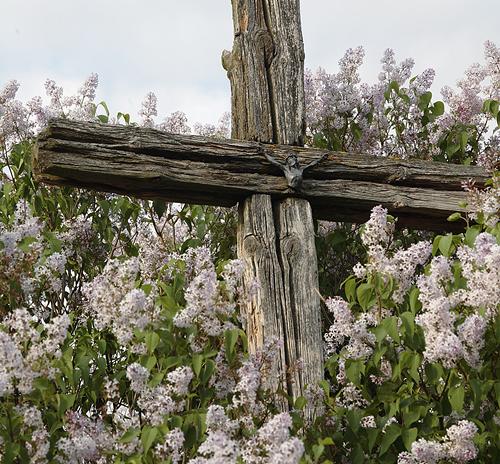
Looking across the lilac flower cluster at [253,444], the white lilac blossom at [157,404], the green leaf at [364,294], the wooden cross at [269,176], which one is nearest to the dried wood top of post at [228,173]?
the wooden cross at [269,176]

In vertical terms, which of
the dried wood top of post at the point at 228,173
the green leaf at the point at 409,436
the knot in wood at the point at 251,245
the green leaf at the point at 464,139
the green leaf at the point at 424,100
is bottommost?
the green leaf at the point at 409,436

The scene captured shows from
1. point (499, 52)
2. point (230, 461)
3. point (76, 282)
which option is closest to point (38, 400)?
point (230, 461)

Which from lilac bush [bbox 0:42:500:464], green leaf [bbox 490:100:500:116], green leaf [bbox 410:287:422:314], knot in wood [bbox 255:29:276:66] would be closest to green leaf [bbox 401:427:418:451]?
lilac bush [bbox 0:42:500:464]

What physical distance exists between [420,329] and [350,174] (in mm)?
1157

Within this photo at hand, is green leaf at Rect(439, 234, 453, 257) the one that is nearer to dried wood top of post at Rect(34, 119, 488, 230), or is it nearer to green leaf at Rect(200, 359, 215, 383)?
dried wood top of post at Rect(34, 119, 488, 230)

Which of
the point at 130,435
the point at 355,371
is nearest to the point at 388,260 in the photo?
the point at 355,371

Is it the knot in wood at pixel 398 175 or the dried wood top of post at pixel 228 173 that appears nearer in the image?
the dried wood top of post at pixel 228 173

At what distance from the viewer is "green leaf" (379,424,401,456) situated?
11.7 ft

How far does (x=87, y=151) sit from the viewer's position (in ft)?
13.8

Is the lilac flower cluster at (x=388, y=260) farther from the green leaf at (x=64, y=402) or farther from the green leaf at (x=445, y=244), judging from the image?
the green leaf at (x=64, y=402)

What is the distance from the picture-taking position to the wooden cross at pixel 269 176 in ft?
13.9

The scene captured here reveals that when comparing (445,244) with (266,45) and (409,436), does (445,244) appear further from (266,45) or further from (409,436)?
(266,45)

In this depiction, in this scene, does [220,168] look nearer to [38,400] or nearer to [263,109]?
[263,109]

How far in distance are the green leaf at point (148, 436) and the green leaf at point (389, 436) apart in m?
0.86
